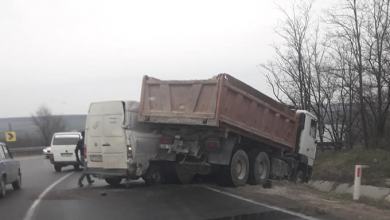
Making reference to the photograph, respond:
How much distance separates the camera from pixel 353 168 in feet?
49.1

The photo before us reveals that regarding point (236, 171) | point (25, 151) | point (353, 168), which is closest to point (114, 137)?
point (236, 171)

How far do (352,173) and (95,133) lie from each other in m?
9.08

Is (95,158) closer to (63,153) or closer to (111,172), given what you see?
(111,172)

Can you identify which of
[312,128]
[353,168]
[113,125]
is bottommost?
[353,168]

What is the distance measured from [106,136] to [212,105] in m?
3.18

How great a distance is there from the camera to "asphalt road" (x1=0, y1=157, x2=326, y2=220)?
297 inches

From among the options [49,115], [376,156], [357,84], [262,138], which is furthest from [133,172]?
[49,115]

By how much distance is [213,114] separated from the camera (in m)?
9.73

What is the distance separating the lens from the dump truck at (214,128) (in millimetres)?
10062

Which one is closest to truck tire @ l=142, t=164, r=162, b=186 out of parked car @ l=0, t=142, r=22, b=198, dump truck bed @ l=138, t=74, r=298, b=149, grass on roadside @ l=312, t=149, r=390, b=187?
dump truck bed @ l=138, t=74, r=298, b=149

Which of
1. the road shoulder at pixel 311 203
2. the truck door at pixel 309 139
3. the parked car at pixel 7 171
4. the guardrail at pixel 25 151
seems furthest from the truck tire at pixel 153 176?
the guardrail at pixel 25 151

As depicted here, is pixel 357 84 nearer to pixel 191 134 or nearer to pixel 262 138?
pixel 262 138

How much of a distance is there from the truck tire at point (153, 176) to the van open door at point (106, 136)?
1.00m

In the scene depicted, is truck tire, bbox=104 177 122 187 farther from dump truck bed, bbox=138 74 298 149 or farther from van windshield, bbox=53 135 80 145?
van windshield, bbox=53 135 80 145
